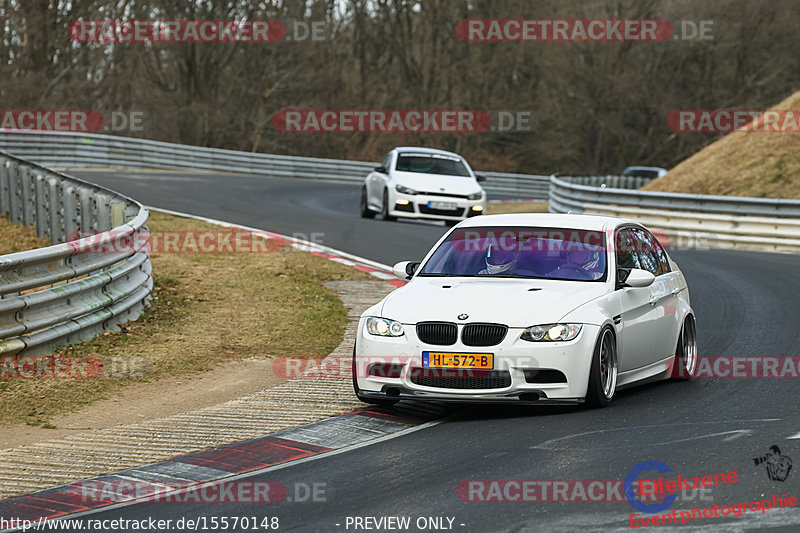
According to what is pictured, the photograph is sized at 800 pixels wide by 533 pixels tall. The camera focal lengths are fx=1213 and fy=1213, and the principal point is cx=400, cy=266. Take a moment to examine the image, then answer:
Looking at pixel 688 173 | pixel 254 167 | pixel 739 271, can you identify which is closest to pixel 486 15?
pixel 254 167

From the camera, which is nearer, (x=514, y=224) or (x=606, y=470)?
(x=606, y=470)

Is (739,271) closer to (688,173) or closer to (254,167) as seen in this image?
(688,173)

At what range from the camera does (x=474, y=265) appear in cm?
955

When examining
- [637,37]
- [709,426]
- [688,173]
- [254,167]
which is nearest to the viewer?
[709,426]

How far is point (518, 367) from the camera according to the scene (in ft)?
27.2

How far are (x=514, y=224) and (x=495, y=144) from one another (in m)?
49.9

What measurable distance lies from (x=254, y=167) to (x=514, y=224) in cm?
3235

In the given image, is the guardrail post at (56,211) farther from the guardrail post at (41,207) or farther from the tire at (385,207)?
the tire at (385,207)

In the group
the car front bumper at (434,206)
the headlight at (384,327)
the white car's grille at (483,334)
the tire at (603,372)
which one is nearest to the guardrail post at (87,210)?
the headlight at (384,327)

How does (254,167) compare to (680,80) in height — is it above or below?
below

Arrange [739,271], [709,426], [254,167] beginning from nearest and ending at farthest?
[709,426], [739,271], [254,167]

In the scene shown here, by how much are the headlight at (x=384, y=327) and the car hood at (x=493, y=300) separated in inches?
1.7

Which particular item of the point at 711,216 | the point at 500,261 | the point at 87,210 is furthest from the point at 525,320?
the point at 711,216

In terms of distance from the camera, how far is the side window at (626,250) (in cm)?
969
